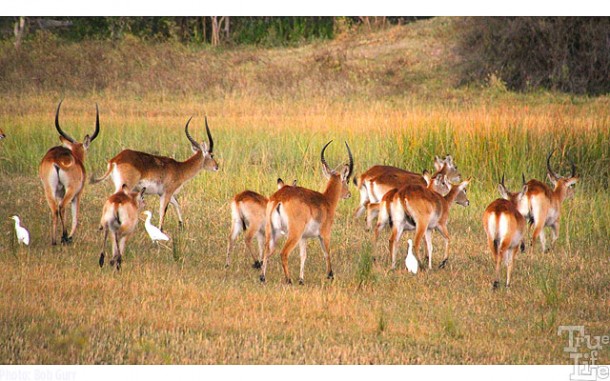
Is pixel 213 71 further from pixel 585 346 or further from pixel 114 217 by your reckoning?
pixel 585 346

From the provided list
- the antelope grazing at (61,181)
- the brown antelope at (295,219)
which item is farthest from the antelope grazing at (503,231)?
the antelope grazing at (61,181)

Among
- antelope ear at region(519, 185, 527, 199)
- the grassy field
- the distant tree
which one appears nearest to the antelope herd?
antelope ear at region(519, 185, 527, 199)

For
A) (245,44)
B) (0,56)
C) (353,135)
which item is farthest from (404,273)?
(245,44)

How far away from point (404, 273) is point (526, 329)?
151cm

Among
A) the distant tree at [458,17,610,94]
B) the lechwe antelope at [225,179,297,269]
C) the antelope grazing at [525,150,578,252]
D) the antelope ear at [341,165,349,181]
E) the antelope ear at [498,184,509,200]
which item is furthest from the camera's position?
the distant tree at [458,17,610,94]

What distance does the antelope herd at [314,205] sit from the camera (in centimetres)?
787

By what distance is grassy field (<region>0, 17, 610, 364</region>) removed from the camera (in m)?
6.70

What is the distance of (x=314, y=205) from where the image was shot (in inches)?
310

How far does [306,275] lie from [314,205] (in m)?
0.71

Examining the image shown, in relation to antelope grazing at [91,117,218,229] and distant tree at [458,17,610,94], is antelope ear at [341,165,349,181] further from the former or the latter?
distant tree at [458,17,610,94]

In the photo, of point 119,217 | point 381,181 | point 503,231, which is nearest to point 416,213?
point 503,231

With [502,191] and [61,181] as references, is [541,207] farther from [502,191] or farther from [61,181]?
[61,181]

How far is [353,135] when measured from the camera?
47.1 ft

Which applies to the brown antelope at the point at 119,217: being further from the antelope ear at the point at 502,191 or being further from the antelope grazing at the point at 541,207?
the antelope grazing at the point at 541,207
